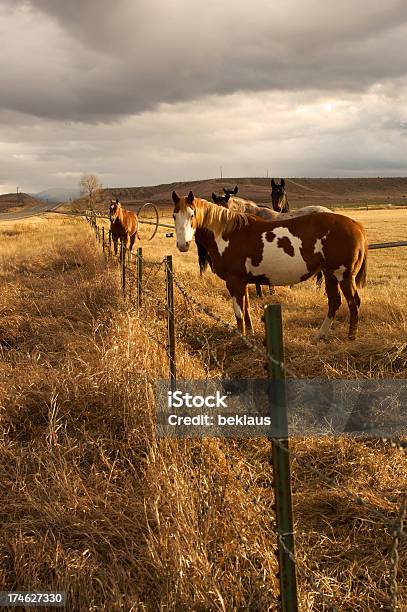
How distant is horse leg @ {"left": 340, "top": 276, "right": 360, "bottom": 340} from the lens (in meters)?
6.36

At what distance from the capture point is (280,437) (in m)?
1.74

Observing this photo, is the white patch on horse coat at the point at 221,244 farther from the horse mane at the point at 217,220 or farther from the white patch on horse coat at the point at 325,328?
the white patch on horse coat at the point at 325,328

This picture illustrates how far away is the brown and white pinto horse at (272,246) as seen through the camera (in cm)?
616

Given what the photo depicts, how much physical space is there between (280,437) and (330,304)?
504 cm

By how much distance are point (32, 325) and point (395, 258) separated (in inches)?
528

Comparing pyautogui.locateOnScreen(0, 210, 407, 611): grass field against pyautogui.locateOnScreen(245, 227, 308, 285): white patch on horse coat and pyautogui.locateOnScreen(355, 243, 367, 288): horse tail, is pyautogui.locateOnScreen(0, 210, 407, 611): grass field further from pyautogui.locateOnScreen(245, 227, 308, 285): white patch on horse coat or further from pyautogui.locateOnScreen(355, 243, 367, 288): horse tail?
pyautogui.locateOnScreen(355, 243, 367, 288): horse tail

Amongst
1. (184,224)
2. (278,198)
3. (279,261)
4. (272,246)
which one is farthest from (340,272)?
(278,198)

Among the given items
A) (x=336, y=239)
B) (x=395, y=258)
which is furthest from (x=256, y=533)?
(x=395, y=258)

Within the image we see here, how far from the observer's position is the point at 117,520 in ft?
8.41

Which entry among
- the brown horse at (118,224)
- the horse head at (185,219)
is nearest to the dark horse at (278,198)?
the brown horse at (118,224)

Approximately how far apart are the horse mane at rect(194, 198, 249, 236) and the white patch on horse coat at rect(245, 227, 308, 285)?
427 millimetres

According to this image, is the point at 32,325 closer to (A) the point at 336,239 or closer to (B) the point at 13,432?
(B) the point at 13,432

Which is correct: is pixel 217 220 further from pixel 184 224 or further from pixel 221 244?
pixel 184 224

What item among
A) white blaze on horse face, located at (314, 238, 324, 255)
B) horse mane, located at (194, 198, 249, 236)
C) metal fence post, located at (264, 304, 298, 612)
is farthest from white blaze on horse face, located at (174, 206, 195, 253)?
metal fence post, located at (264, 304, 298, 612)
